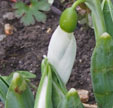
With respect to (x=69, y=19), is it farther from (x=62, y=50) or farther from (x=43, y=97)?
(x=43, y=97)

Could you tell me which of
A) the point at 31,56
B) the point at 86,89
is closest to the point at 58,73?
the point at 86,89

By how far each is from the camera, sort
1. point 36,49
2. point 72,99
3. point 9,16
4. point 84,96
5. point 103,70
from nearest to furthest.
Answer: point 72,99, point 103,70, point 84,96, point 36,49, point 9,16

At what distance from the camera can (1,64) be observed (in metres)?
2.02

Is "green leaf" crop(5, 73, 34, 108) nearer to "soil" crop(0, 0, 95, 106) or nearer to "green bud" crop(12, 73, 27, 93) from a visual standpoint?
"green bud" crop(12, 73, 27, 93)

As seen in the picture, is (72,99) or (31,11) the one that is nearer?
(72,99)

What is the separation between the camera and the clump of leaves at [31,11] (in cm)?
217

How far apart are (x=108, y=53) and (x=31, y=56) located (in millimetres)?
1049

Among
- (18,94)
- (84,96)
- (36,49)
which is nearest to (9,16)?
(36,49)

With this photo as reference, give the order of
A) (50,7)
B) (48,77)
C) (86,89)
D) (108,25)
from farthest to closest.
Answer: (50,7)
(86,89)
(108,25)
(48,77)

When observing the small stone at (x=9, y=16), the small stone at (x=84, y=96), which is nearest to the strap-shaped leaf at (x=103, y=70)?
the small stone at (x=84, y=96)

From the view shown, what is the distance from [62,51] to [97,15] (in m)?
0.14

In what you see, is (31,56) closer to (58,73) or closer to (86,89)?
(86,89)

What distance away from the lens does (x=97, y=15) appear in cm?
108

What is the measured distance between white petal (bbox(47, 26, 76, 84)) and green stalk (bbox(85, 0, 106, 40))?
0.10 m
